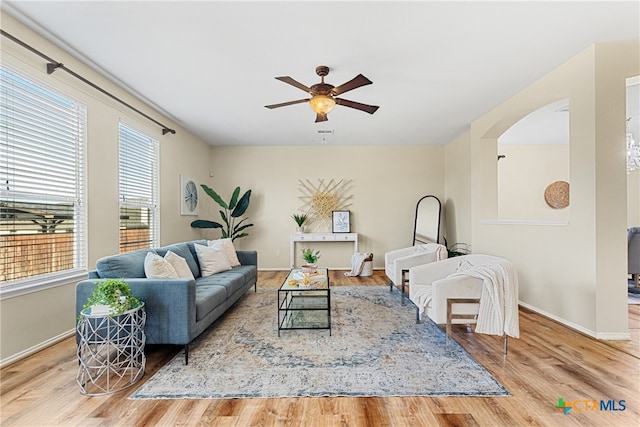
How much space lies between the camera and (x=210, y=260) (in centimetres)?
377

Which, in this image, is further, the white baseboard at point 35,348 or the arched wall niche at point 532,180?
the arched wall niche at point 532,180

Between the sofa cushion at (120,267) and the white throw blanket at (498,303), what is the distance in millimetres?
2875

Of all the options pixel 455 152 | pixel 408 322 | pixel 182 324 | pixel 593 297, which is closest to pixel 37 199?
pixel 182 324

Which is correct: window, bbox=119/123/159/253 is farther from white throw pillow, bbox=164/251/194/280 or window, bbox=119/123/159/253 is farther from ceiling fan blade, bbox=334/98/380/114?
ceiling fan blade, bbox=334/98/380/114

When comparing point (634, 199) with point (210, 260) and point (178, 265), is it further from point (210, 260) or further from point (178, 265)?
point (178, 265)

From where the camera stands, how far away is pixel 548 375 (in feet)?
6.99

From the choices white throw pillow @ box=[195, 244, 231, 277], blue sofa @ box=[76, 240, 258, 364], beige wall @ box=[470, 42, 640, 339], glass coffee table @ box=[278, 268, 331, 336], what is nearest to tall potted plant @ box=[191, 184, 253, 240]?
white throw pillow @ box=[195, 244, 231, 277]

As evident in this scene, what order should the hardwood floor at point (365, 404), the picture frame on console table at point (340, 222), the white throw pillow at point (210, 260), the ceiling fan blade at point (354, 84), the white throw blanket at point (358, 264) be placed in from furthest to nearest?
the picture frame on console table at point (340, 222) → the white throw blanket at point (358, 264) → the white throw pillow at point (210, 260) → the ceiling fan blade at point (354, 84) → the hardwood floor at point (365, 404)

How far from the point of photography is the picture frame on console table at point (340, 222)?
641cm

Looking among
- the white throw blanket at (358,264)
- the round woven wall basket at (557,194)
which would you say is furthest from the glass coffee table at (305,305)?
the round woven wall basket at (557,194)

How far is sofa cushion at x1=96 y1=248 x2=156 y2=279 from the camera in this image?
2453mm

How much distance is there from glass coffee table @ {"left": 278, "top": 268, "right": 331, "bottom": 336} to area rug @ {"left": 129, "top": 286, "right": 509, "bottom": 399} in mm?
104

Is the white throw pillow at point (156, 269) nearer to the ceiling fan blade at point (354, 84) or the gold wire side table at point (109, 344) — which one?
the gold wire side table at point (109, 344)

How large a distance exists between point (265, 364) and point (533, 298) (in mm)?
3173
